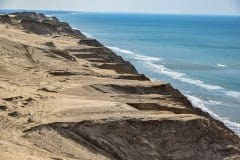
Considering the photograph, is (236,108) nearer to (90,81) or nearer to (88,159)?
(90,81)

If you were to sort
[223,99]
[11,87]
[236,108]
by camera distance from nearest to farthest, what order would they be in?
[11,87]
[236,108]
[223,99]

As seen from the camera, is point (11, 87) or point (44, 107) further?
point (11, 87)

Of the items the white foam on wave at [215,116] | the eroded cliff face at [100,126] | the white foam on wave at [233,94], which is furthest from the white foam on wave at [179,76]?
the eroded cliff face at [100,126]

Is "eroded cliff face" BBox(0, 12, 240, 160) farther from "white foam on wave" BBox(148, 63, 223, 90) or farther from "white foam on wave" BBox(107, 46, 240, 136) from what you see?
"white foam on wave" BBox(148, 63, 223, 90)

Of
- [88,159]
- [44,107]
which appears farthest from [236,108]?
[88,159]

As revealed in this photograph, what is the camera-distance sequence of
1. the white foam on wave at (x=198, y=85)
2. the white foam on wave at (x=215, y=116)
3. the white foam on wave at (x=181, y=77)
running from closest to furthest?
the white foam on wave at (x=215, y=116), the white foam on wave at (x=198, y=85), the white foam on wave at (x=181, y=77)

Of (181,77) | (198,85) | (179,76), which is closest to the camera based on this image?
(198,85)

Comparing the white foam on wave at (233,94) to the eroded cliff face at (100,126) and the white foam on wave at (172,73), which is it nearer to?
the white foam on wave at (172,73)

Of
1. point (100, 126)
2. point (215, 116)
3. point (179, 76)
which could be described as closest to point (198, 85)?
point (179, 76)

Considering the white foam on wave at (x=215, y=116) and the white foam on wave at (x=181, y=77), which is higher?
the white foam on wave at (x=215, y=116)

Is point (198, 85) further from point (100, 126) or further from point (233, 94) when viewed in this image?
point (100, 126)

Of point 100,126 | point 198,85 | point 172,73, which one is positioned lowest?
point 172,73
